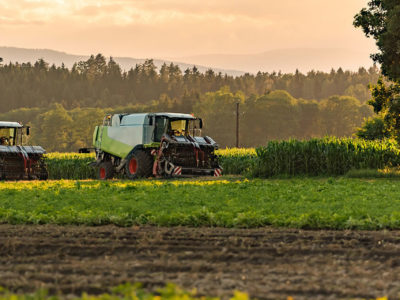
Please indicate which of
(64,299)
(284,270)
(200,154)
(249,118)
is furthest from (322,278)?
(249,118)

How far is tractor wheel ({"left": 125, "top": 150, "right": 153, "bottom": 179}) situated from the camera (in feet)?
99.7

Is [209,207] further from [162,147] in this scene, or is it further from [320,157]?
[320,157]

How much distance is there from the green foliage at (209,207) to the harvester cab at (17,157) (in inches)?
394

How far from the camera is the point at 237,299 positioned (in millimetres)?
6359

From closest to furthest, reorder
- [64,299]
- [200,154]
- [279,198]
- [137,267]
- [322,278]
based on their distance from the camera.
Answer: [64,299] < [322,278] < [137,267] < [279,198] < [200,154]

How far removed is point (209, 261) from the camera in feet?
30.6

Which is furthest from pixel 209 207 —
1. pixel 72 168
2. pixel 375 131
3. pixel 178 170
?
pixel 72 168

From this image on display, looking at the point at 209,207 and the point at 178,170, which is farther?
the point at 178,170

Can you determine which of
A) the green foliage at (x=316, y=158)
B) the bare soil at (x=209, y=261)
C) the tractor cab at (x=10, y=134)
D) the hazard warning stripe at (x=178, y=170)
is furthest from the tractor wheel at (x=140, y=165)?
the bare soil at (x=209, y=261)

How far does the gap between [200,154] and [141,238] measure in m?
19.1

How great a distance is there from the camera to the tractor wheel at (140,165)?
3039cm

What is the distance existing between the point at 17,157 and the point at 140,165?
5968mm

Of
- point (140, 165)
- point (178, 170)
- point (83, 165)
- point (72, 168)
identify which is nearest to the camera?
point (178, 170)

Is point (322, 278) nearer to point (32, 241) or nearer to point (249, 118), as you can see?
point (32, 241)
